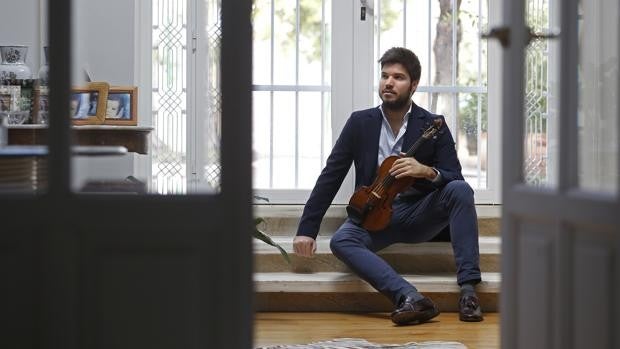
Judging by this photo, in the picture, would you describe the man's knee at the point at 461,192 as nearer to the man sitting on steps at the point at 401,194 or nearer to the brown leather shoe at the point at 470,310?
the man sitting on steps at the point at 401,194

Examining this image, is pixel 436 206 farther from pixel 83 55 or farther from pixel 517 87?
pixel 517 87

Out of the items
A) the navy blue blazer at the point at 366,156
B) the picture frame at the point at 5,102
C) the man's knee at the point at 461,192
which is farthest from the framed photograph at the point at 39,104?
the man's knee at the point at 461,192

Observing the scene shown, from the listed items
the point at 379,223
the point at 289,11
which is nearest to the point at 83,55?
the point at 289,11

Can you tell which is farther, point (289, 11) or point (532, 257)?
point (289, 11)

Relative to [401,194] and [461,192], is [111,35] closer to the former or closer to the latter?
[401,194]

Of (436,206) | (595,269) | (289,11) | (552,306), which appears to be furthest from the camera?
(289,11)

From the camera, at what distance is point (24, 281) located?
6.68 feet

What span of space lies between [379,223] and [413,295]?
1.41ft

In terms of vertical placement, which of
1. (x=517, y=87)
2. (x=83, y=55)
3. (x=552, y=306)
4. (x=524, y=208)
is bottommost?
(x=552, y=306)

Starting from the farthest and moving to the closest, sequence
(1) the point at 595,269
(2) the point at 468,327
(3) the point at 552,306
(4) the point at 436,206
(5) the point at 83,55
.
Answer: (5) the point at 83,55 → (4) the point at 436,206 → (2) the point at 468,327 → (3) the point at 552,306 → (1) the point at 595,269

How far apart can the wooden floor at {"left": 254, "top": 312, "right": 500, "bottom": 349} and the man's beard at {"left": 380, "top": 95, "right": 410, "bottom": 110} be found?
0.89m

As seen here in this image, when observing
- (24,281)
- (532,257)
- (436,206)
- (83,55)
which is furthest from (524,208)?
(83,55)

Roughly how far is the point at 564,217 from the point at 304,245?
2.42 meters

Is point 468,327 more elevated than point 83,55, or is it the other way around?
point 83,55
